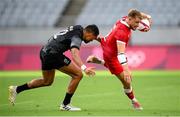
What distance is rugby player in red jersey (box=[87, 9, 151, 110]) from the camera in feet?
44.6

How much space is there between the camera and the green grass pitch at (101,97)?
43.1 ft

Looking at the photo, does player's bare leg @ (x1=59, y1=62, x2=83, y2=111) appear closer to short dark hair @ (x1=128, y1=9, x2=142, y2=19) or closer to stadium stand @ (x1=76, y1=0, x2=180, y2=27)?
short dark hair @ (x1=128, y1=9, x2=142, y2=19)

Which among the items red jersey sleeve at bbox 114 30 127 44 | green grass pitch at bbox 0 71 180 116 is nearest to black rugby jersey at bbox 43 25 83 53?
red jersey sleeve at bbox 114 30 127 44

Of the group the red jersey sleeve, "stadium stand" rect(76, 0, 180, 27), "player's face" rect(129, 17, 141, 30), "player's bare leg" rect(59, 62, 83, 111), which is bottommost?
"player's bare leg" rect(59, 62, 83, 111)

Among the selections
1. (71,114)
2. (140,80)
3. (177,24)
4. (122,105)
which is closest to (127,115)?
(71,114)

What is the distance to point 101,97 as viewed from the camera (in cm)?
1662

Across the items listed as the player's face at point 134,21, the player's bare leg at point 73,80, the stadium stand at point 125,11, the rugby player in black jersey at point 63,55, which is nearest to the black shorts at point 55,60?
the rugby player in black jersey at point 63,55

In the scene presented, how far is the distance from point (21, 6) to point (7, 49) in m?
5.54

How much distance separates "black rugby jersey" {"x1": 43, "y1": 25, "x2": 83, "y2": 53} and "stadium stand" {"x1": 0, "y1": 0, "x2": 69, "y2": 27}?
58.8 ft

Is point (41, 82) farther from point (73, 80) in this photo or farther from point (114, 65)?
point (114, 65)

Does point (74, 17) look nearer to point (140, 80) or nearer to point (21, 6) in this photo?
point (21, 6)

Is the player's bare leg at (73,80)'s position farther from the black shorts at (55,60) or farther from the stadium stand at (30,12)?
the stadium stand at (30,12)

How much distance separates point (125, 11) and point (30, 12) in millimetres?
4967

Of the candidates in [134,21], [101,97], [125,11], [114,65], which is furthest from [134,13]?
[125,11]
